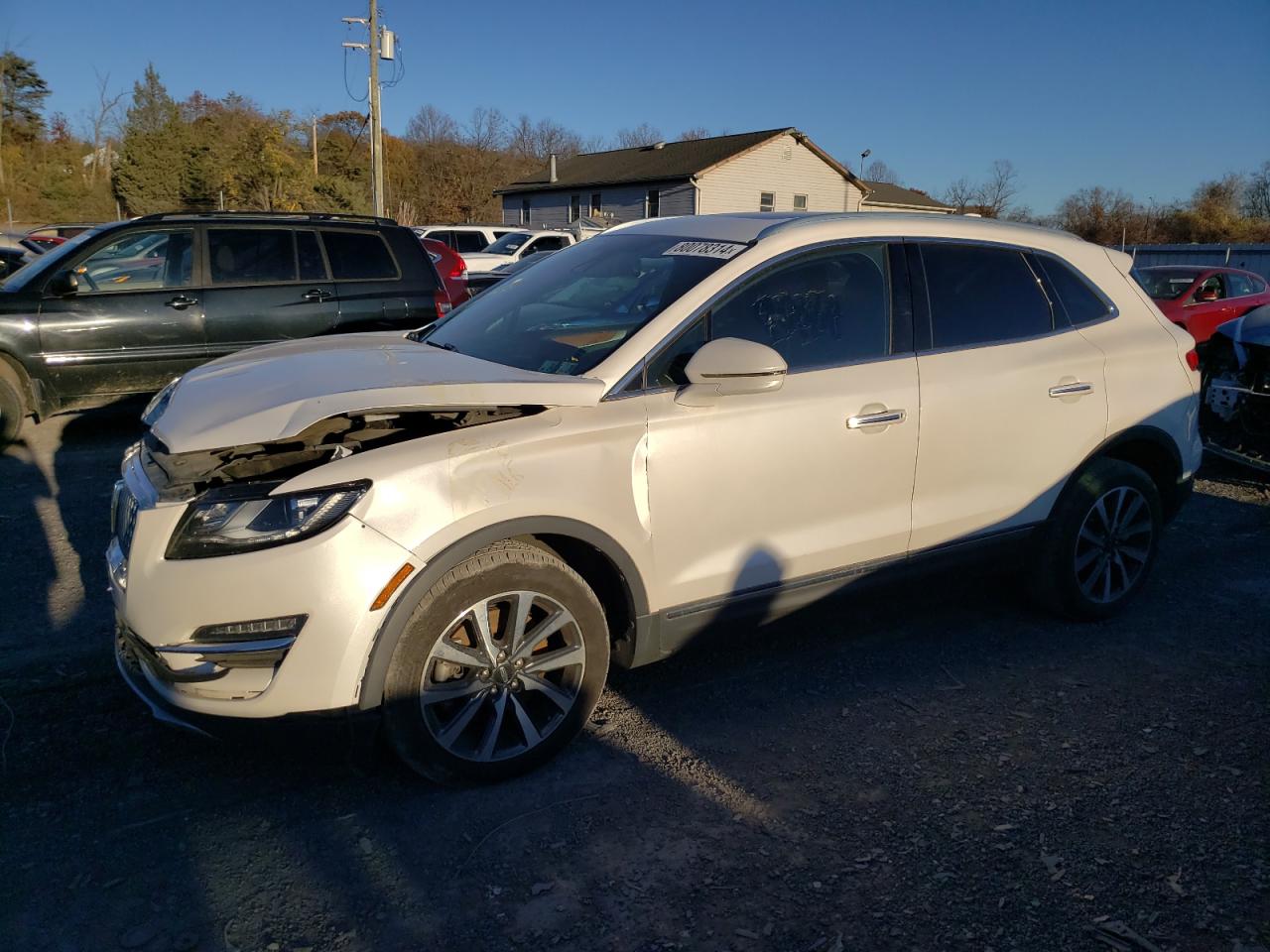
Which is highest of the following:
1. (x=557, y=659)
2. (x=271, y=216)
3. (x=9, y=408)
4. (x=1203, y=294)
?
(x=271, y=216)

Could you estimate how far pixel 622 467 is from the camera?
3.19 m

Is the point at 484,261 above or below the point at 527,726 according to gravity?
above

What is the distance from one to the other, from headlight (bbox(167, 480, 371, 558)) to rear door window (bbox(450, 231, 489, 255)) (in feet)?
63.5

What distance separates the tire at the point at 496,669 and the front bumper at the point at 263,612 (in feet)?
0.60

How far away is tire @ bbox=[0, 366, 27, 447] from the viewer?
726cm

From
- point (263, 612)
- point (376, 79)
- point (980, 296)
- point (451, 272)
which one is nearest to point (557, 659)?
point (263, 612)

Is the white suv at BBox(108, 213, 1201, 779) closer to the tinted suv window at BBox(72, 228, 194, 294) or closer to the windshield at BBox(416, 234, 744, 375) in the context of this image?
the windshield at BBox(416, 234, 744, 375)

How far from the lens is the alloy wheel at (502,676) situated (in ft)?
9.82

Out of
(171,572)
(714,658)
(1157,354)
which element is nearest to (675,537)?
(714,658)

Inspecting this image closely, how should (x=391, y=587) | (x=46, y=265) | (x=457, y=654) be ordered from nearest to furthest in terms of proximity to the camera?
(x=391, y=587) < (x=457, y=654) < (x=46, y=265)

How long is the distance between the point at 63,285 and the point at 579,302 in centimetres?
558

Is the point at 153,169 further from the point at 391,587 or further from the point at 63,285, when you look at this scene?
the point at 391,587

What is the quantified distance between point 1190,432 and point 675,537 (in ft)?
10.3

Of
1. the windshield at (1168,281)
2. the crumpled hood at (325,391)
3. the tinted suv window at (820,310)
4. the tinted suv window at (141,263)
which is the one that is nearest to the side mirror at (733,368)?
the tinted suv window at (820,310)
